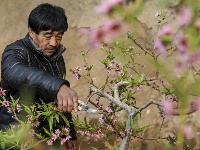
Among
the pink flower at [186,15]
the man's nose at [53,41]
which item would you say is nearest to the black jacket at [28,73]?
the man's nose at [53,41]

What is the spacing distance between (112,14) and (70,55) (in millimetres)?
5909

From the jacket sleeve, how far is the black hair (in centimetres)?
27

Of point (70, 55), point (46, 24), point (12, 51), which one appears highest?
point (70, 55)

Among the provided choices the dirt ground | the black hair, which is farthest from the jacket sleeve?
the dirt ground

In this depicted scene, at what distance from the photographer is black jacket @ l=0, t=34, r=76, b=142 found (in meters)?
2.17

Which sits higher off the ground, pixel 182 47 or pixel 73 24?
pixel 73 24

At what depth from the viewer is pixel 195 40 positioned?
96 cm

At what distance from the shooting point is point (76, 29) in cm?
719

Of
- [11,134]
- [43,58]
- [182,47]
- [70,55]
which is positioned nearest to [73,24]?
[70,55]

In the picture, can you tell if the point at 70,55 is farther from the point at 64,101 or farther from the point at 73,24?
the point at 64,101

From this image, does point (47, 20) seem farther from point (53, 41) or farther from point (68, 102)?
point (68, 102)

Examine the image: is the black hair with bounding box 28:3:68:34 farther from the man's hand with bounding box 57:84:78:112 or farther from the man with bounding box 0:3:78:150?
the man's hand with bounding box 57:84:78:112

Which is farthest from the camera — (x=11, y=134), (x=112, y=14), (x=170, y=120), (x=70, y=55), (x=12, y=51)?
(x=70, y=55)

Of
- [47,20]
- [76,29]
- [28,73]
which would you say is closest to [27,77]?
[28,73]
